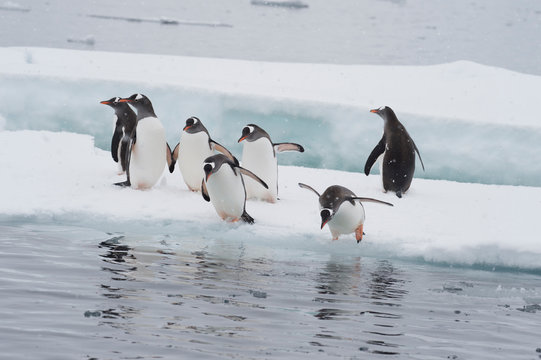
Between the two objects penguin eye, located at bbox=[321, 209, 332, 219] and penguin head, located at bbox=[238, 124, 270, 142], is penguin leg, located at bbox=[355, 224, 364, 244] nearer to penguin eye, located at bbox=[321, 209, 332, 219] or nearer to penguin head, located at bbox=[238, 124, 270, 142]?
penguin eye, located at bbox=[321, 209, 332, 219]

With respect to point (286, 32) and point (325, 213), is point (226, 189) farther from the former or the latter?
point (286, 32)

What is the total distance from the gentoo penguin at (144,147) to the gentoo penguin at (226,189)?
2.67ft

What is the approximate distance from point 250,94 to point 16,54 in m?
4.37

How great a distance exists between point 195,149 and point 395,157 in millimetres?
1803

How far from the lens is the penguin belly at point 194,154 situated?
6.09 metres

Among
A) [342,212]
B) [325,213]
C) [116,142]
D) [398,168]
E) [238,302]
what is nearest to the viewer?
[238,302]

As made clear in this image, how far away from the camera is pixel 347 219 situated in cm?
518

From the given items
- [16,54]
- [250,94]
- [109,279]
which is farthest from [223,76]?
[109,279]

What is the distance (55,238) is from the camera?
5.01m

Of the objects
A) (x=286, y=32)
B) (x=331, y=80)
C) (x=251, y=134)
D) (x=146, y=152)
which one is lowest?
(x=146, y=152)

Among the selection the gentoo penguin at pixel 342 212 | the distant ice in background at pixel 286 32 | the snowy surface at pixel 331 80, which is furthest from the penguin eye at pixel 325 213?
the distant ice in background at pixel 286 32

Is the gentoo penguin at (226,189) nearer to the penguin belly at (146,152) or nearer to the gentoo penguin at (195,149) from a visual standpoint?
the gentoo penguin at (195,149)

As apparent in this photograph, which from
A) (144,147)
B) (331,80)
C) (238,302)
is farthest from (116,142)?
(331,80)

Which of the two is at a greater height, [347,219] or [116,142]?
[116,142]
